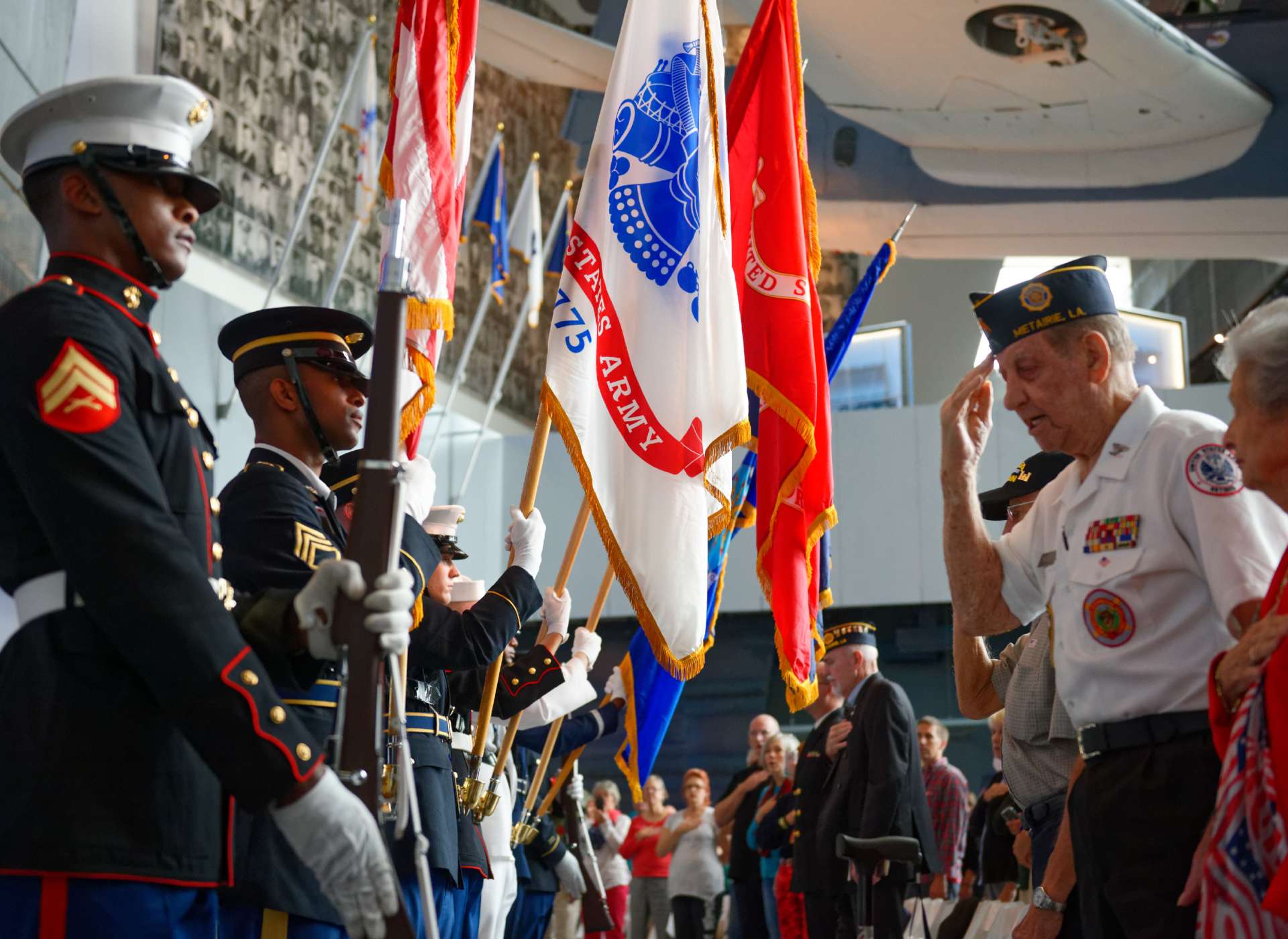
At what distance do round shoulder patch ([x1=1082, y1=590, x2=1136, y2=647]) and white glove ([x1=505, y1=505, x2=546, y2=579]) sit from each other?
1.51m

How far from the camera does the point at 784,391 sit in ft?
14.5

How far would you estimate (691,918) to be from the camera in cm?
903

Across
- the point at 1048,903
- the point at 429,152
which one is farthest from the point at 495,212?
the point at 1048,903

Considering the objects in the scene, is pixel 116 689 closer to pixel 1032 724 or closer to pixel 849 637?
pixel 1032 724

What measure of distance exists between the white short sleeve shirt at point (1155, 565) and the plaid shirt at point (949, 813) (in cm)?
516

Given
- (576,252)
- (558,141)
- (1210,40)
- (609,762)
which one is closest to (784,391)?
(576,252)

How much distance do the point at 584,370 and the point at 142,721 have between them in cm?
214

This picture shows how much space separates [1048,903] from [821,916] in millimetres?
3761

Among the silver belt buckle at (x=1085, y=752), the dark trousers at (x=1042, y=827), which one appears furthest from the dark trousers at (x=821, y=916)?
the silver belt buckle at (x=1085, y=752)

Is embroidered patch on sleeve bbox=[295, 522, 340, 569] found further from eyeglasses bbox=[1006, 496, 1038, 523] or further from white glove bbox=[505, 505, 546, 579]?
eyeglasses bbox=[1006, 496, 1038, 523]

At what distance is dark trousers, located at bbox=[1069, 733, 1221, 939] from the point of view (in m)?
2.12

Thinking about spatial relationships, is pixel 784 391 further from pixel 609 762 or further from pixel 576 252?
pixel 609 762

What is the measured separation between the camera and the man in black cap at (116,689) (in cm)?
166

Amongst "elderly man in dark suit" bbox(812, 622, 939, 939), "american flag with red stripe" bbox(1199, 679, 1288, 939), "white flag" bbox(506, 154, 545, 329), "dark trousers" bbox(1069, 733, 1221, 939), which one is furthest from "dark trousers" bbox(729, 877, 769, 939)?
"american flag with red stripe" bbox(1199, 679, 1288, 939)
